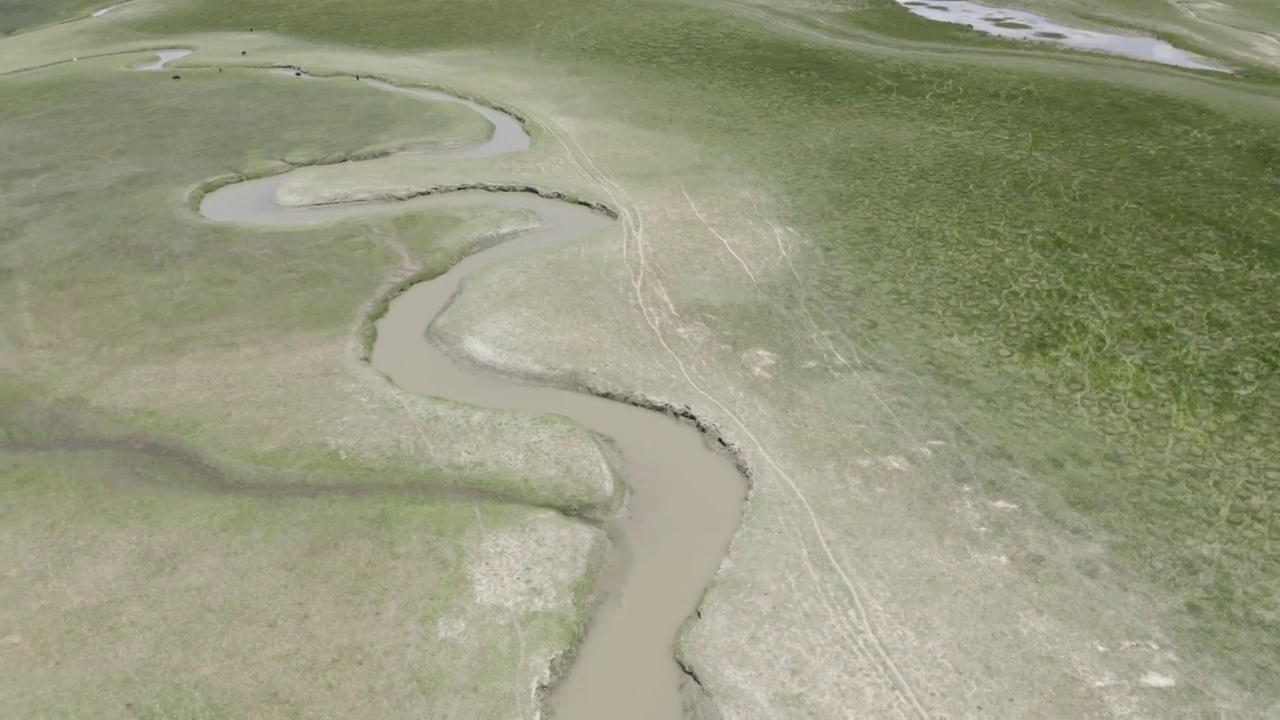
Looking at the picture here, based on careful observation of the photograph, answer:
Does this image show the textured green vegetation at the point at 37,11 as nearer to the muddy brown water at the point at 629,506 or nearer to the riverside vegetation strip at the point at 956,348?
the riverside vegetation strip at the point at 956,348

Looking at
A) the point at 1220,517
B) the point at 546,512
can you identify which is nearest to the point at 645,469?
the point at 546,512

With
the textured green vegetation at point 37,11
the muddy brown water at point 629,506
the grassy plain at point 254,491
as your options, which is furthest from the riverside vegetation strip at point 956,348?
the textured green vegetation at point 37,11

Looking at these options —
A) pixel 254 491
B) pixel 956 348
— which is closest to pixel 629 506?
pixel 254 491

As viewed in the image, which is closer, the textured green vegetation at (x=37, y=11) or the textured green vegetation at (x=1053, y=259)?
the textured green vegetation at (x=1053, y=259)

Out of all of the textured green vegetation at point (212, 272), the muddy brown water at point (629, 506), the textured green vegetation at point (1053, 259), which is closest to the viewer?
the muddy brown water at point (629, 506)

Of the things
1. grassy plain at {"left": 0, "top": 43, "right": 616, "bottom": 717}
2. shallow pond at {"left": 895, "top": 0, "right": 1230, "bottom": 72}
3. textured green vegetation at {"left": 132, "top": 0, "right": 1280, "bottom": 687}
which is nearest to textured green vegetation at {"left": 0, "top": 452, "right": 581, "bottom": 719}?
grassy plain at {"left": 0, "top": 43, "right": 616, "bottom": 717}
